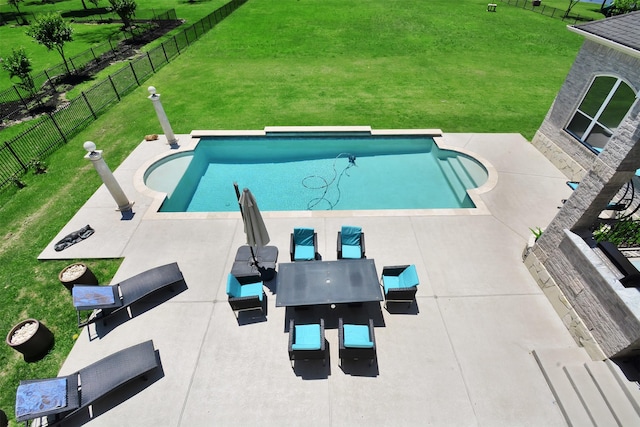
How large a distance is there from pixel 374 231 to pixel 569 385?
19.5ft

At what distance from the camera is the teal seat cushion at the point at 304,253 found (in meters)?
8.80

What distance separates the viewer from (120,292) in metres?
8.20

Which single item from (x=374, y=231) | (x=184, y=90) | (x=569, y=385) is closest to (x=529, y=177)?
(x=374, y=231)

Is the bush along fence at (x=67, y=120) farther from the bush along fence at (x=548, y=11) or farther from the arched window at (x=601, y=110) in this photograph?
the bush along fence at (x=548, y=11)

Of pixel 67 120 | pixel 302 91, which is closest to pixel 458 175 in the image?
pixel 302 91

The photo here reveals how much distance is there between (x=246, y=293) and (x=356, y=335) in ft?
10.0

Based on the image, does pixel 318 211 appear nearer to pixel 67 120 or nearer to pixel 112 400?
pixel 112 400

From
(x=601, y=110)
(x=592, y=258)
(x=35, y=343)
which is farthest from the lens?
(x=601, y=110)

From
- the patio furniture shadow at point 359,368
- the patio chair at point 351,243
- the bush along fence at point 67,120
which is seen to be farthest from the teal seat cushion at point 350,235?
the bush along fence at point 67,120

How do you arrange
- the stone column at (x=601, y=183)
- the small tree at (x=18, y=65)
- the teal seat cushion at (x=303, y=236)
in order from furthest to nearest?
1. the small tree at (x=18, y=65)
2. the teal seat cushion at (x=303, y=236)
3. the stone column at (x=601, y=183)

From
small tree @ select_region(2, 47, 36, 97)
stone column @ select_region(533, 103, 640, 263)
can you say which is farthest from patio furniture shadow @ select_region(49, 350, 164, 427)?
small tree @ select_region(2, 47, 36, 97)

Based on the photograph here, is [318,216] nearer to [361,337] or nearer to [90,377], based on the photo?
[361,337]

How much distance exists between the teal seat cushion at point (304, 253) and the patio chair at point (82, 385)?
4.14m

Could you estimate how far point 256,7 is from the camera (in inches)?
1683
